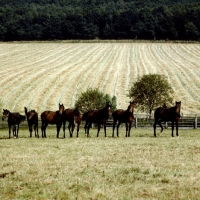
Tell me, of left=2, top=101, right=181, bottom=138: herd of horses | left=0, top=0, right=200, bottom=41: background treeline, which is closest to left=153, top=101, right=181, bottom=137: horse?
left=2, top=101, right=181, bottom=138: herd of horses

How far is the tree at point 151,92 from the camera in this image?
4875 cm

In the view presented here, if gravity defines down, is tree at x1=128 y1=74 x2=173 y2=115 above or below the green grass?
above

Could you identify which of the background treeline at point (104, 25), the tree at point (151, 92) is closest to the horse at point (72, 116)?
the tree at point (151, 92)

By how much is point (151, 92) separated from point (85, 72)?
1220 inches

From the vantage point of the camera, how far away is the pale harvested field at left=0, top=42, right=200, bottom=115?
60156 millimetres

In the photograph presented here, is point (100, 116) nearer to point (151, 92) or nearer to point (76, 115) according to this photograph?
point (76, 115)

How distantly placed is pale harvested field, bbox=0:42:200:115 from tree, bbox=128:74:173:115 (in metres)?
6.64

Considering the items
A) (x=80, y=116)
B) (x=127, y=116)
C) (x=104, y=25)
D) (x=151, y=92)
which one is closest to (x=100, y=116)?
(x=80, y=116)

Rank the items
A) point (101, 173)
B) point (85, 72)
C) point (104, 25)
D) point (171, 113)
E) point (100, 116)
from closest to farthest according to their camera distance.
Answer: point (101, 173) → point (171, 113) → point (100, 116) → point (85, 72) → point (104, 25)

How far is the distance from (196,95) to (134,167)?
50.8 meters

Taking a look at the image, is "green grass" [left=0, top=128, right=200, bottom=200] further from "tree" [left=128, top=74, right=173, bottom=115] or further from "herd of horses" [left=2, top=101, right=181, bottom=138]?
"tree" [left=128, top=74, right=173, bottom=115]

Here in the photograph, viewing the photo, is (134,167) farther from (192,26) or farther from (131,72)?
(192,26)

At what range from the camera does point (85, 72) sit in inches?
3068

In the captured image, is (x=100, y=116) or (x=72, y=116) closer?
(x=72, y=116)
